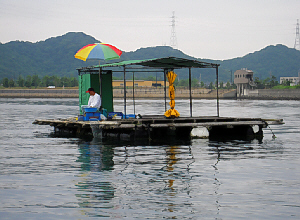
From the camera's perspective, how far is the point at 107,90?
2497 centimetres

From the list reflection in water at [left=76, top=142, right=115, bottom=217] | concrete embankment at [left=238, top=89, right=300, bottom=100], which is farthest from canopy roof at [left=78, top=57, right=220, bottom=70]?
concrete embankment at [left=238, top=89, right=300, bottom=100]

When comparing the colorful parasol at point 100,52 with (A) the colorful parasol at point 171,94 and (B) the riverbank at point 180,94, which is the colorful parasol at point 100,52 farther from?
(B) the riverbank at point 180,94

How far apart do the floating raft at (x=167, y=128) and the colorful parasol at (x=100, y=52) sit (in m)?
3.42

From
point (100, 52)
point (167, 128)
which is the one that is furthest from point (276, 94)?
point (100, 52)

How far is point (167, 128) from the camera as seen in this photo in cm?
2241

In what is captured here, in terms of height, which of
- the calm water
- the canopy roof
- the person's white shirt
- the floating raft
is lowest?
the calm water

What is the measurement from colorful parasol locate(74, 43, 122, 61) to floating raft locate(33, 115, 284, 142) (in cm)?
342

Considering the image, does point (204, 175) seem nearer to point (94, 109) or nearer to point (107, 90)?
point (94, 109)

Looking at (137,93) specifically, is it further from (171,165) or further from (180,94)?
(171,165)

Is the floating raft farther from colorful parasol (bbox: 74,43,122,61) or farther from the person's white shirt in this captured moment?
colorful parasol (bbox: 74,43,122,61)

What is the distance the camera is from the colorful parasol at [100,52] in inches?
885

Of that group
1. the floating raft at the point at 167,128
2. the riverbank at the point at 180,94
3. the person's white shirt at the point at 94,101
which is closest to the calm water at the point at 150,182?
the floating raft at the point at 167,128

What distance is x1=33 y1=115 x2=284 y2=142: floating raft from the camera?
21.8m

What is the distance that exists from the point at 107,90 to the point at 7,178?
12.4m
